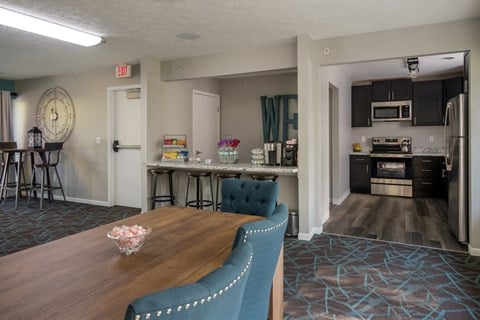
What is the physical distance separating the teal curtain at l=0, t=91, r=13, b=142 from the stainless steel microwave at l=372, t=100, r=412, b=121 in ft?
25.6

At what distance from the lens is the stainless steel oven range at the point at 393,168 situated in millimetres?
6695

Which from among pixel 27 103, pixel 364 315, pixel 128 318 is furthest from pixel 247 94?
pixel 128 318

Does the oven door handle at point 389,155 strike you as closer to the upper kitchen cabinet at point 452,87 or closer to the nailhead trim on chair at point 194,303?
the upper kitchen cabinet at point 452,87

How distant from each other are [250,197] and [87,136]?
15.8ft

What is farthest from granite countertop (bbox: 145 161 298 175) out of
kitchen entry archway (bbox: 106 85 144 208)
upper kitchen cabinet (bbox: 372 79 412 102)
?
upper kitchen cabinet (bbox: 372 79 412 102)

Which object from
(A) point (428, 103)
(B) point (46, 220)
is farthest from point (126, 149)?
(A) point (428, 103)

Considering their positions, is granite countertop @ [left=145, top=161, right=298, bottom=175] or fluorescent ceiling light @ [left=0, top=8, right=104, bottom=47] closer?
fluorescent ceiling light @ [left=0, top=8, right=104, bottom=47]

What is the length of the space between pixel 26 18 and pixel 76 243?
111 inches

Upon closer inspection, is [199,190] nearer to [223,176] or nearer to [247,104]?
[223,176]

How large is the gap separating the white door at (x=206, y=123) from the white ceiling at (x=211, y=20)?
162 centimetres

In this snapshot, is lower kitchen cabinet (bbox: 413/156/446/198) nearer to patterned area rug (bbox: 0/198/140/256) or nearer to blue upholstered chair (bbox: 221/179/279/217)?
blue upholstered chair (bbox: 221/179/279/217)

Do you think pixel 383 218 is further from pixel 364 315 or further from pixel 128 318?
pixel 128 318

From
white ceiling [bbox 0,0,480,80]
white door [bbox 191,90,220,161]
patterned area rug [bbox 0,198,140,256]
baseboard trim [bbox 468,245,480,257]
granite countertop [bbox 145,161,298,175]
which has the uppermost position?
white ceiling [bbox 0,0,480,80]

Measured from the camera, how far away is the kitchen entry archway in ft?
19.3
